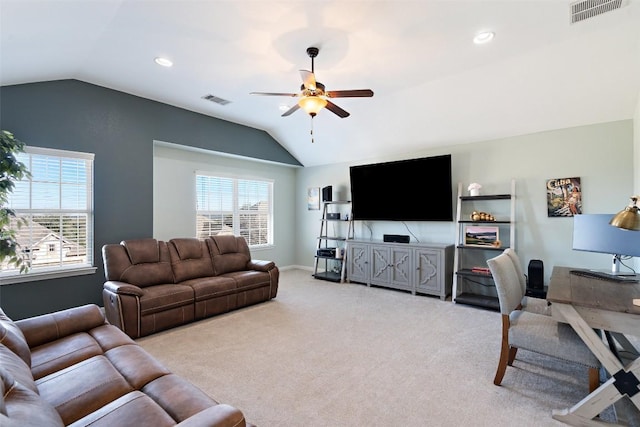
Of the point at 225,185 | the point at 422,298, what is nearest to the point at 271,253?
the point at 225,185

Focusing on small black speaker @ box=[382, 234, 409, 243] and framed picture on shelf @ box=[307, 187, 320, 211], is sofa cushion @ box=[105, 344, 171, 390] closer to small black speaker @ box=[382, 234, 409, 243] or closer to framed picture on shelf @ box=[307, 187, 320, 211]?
small black speaker @ box=[382, 234, 409, 243]

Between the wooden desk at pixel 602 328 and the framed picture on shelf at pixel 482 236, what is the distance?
2505 mm

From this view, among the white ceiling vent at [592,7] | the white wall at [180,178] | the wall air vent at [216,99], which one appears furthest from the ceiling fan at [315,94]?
the white wall at [180,178]

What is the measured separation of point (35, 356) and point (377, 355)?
2.53 meters

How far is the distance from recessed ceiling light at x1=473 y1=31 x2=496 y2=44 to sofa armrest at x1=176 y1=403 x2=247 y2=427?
3415mm

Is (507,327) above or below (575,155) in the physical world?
below

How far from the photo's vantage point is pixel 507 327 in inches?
92.2

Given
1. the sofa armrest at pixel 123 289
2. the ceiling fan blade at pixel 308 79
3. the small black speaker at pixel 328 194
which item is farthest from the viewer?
the small black speaker at pixel 328 194

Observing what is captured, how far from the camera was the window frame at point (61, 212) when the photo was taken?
3.48 m

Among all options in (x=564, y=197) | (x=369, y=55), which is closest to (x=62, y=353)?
(x=369, y=55)

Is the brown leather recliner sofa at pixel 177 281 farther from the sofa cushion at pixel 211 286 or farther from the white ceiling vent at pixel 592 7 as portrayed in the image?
the white ceiling vent at pixel 592 7

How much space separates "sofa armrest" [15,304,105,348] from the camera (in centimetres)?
210

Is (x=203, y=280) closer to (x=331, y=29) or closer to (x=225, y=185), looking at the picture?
→ (x=225, y=185)

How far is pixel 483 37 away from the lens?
A: 285cm
